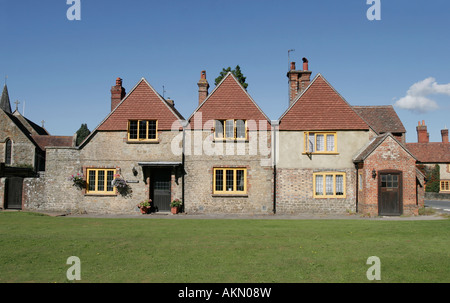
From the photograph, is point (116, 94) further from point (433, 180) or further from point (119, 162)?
point (433, 180)

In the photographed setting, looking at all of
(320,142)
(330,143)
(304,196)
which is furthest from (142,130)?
(330,143)

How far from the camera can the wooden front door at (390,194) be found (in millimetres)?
21000

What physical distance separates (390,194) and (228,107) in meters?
10.7

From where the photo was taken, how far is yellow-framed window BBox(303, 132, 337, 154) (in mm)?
22922

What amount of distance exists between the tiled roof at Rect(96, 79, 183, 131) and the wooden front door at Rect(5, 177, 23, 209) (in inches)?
288

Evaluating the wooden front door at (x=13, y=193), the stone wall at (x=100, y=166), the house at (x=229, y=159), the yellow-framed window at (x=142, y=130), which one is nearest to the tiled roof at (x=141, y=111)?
the yellow-framed window at (x=142, y=130)

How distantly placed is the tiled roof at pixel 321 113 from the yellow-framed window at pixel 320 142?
40 centimetres

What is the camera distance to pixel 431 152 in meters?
49.6

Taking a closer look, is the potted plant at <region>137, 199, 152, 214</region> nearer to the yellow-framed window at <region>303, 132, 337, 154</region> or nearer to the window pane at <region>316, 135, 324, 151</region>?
the yellow-framed window at <region>303, 132, 337, 154</region>

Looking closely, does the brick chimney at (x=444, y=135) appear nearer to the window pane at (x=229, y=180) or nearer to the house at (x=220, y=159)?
the house at (x=220, y=159)

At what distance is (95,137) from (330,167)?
14672 mm

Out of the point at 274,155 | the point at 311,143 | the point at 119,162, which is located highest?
the point at 311,143
